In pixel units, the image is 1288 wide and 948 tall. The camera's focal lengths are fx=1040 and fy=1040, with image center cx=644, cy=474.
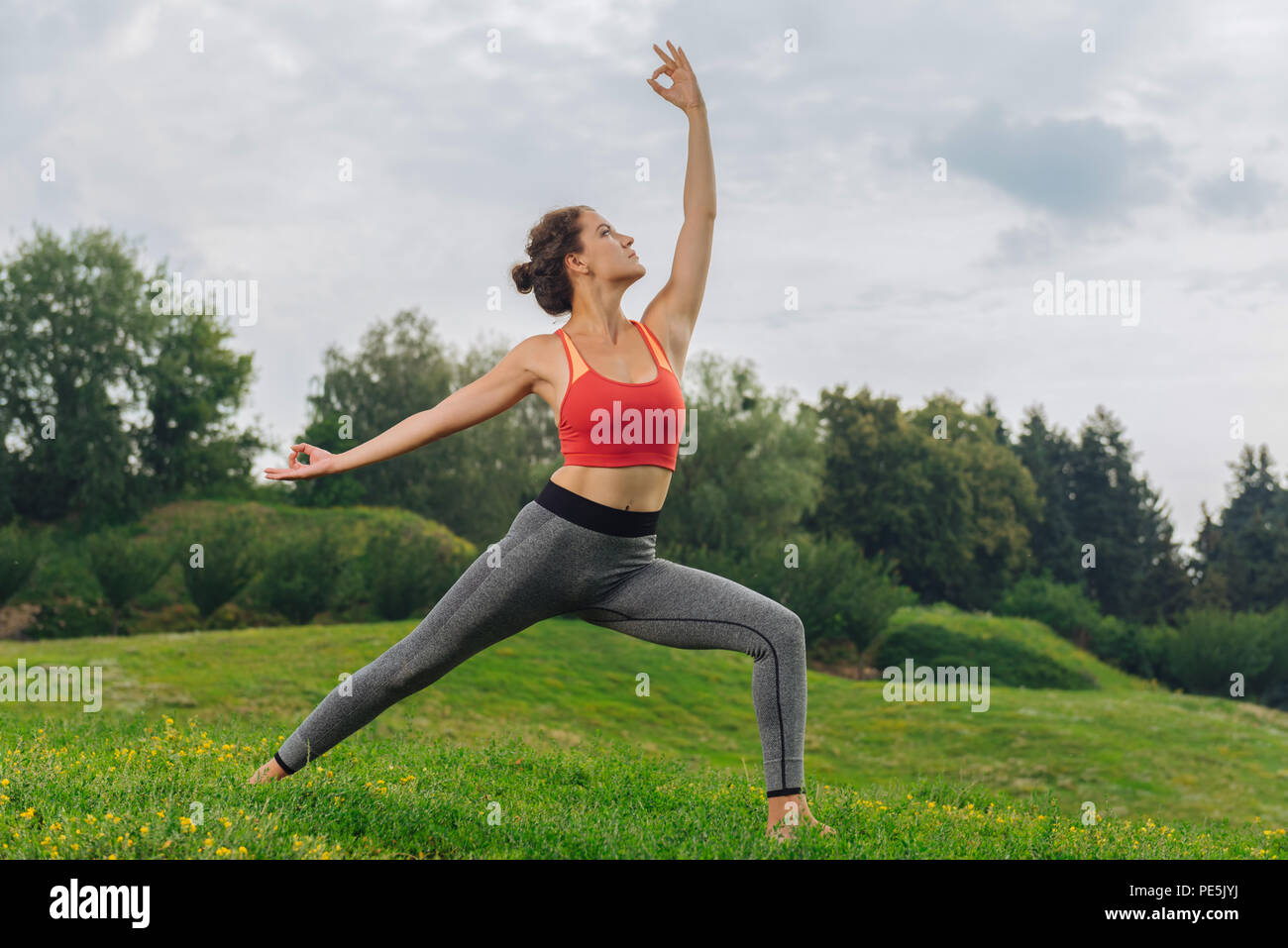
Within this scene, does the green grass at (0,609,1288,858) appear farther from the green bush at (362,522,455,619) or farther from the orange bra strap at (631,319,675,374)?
the green bush at (362,522,455,619)

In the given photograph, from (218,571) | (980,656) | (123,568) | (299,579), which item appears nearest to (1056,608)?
(980,656)

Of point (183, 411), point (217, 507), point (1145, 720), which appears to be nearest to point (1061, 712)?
point (1145, 720)

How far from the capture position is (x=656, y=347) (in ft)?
15.1

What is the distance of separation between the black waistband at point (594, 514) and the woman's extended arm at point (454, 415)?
0.48 meters

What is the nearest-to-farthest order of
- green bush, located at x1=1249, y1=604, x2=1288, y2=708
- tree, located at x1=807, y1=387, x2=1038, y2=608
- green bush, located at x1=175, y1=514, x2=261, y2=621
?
green bush, located at x1=175, y1=514, x2=261, y2=621 < green bush, located at x1=1249, y1=604, x2=1288, y2=708 < tree, located at x1=807, y1=387, x2=1038, y2=608

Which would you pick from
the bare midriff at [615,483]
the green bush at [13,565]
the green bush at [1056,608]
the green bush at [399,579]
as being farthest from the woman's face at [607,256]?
the green bush at [1056,608]

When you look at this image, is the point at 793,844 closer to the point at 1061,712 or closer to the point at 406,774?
the point at 406,774

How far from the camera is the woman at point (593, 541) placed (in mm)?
4203

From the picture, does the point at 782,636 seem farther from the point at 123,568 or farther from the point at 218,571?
the point at 123,568

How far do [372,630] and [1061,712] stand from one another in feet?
43.0

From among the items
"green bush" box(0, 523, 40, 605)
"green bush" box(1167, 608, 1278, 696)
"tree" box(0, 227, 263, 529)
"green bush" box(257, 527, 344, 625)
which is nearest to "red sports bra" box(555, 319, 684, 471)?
"green bush" box(257, 527, 344, 625)

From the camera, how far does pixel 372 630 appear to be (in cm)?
2017

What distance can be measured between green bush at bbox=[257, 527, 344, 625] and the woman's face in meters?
21.6

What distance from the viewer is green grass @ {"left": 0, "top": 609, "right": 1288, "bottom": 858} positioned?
4.18 m
